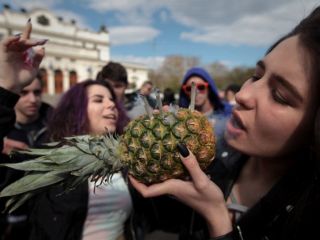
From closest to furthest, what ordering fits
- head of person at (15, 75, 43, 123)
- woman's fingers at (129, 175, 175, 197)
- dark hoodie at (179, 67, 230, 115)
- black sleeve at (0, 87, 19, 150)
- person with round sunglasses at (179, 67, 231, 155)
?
woman's fingers at (129, 175, 175, 197)
black sleeve at (0, 87, 19, 150)
head of person at (15, 75, 43, 123)
person with round sunglasses at (179, 67, 231, 155)
dark hoodie at (179, 67, 230, 115)

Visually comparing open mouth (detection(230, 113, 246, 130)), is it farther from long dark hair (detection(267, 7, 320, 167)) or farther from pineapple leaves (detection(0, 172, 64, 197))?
pineapple leaves (detection(0, 172, 64, 197))

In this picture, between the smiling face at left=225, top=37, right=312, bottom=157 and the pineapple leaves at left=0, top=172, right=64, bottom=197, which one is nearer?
the smiling face at left=225, top=37, right=312, bottom=157

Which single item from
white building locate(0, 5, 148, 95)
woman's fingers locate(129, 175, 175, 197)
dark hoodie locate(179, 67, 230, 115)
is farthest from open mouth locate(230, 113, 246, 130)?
white building locate(0, 5, 148, 95)

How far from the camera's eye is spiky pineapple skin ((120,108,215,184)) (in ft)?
4.57

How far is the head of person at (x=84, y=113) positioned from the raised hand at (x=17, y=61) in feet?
2.94

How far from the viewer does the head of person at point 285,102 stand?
4.31 feet

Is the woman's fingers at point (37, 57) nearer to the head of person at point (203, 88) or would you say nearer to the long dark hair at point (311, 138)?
the long dark hair at point (311, 138)

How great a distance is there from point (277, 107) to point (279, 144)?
18 centimetres

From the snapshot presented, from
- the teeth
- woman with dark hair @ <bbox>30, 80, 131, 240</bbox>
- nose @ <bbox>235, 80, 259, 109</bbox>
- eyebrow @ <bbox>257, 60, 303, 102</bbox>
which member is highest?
eyebrow @ <bbox>257, 60, 303, 102</bbox>

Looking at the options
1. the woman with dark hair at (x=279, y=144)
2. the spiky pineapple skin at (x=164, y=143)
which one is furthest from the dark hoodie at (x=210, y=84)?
the spiky pineapple skin at (x=164, y=143)

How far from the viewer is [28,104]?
4.27m

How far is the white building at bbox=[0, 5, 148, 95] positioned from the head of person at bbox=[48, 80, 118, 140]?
1543 inches

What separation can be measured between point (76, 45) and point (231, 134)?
5188 centimetres

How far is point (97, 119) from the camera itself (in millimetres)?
3014
